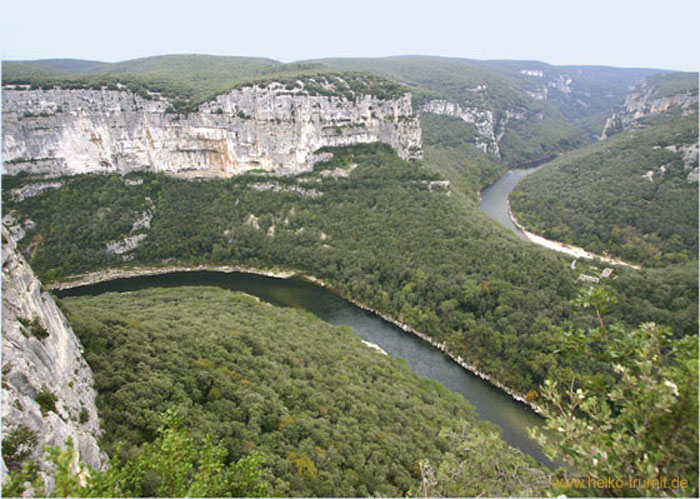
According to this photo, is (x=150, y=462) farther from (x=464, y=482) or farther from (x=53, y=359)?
(x=53, y=359)

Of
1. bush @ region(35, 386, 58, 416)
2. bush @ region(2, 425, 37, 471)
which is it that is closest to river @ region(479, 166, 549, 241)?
bush @ region(35, 386, 58, 416)

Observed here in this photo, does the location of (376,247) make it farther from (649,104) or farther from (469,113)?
(649,104)

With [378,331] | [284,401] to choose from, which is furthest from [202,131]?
[284,401]

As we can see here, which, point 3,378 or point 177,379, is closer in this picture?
point 3,378

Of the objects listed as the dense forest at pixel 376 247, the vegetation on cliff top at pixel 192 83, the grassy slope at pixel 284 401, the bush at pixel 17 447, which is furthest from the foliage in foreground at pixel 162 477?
the vegetation on cliff top at pixel 192 83

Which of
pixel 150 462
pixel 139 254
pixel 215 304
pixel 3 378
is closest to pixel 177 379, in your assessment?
pixel 3 378

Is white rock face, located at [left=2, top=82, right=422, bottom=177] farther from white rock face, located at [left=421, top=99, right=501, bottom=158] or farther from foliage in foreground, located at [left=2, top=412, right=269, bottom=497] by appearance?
foliage in foreground, located at [left=2, top=412, right=269, bottom=497]
